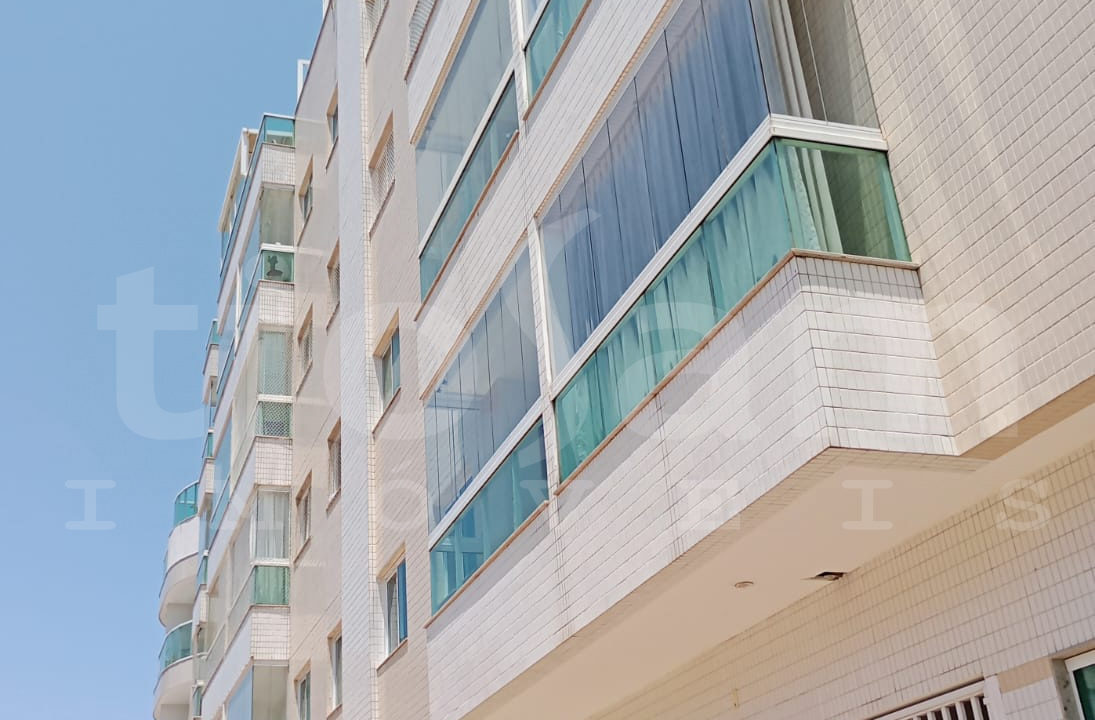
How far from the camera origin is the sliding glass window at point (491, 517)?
9.87 metres

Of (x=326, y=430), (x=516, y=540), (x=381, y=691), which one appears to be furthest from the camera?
(x=326, y=430)

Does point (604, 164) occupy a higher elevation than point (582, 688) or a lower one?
higher

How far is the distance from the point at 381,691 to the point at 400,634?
0.73 metres

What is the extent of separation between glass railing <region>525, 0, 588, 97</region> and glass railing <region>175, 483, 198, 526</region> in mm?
28879

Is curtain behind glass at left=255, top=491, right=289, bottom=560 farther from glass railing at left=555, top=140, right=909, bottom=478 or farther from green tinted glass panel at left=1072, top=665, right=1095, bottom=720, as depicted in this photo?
green tinted glass panel at left=1072, top=665, right=1095, bottom=720

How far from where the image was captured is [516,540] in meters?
9.91

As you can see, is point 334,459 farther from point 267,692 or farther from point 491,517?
point 491,517

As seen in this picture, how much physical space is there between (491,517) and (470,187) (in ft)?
11.6

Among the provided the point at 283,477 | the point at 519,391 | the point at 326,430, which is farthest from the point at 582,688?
the point at 283,477

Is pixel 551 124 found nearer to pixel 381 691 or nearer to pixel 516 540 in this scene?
pixel 516 540

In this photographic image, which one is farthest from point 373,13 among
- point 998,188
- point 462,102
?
point 998,188

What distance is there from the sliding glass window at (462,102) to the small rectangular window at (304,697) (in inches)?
336

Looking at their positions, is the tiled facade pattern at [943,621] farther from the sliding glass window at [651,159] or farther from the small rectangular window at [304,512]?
the small rectangular window at [304,512]

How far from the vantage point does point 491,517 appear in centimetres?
1070
